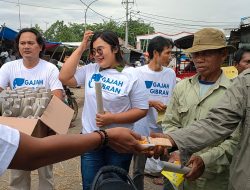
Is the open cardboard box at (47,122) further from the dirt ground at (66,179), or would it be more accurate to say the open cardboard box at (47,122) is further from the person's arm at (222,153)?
the dirt ground at (66,179)

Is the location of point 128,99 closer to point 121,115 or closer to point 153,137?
point 121,115

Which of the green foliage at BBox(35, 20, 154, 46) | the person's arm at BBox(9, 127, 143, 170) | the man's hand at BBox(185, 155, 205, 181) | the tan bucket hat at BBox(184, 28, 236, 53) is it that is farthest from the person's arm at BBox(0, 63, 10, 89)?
the green foliage at BBox(35, 20, 154, 46)

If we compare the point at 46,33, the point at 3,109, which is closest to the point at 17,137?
the point at 3,109

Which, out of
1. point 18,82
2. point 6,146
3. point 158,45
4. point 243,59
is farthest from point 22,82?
point 243,59

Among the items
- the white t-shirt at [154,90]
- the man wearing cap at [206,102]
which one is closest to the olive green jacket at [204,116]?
the man wearing cap at [206,102]

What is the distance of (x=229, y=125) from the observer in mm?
1957

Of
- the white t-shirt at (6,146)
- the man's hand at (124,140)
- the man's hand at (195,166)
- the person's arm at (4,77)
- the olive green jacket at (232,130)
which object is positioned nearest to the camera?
the white t-shirt at (6,146)

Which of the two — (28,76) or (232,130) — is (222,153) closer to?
(232,130)

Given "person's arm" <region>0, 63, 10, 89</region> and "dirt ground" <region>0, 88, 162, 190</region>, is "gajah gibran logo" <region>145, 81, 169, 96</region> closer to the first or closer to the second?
"dirt ground" <region>0, 88, 162, 190</region>

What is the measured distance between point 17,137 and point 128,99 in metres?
1.78

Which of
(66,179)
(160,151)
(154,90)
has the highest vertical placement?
(154,90)

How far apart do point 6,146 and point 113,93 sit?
1737mm

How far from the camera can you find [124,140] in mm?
2039

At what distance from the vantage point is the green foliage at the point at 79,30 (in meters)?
58.3
